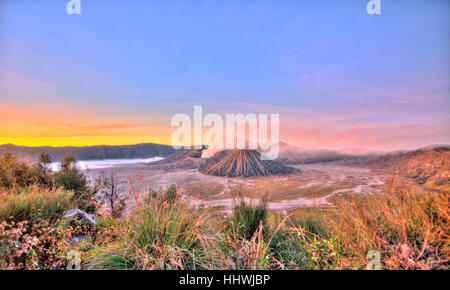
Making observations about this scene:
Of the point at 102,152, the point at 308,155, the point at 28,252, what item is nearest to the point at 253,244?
the point at 28,252

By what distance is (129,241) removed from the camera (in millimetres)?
2086

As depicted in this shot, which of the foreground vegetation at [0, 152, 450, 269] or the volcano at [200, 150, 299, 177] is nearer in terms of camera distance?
the foreground vegetation at [0, 152, 450, 269]

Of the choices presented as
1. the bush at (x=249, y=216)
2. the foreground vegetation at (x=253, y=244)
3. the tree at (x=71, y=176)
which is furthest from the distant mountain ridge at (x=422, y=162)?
the tree at (x=71, y=176)

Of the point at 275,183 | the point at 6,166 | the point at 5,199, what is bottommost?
the point at 275,183

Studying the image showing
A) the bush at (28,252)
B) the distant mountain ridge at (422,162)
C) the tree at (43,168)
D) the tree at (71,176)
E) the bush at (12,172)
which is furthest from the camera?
the tree at (71,176)

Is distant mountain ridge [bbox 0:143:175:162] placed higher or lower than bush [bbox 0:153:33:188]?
higher

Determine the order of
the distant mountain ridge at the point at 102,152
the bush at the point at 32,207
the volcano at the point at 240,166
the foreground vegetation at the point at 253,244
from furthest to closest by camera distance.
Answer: the volcano at the point at 240,166 < the distant mountain ridge at the point at 102,152 < the bush at the point at 32,207 < the foreground vegetation at the point at 253,244

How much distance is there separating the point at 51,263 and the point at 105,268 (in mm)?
944

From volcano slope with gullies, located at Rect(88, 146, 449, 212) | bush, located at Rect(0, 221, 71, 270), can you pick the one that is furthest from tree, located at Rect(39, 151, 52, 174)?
bush, located at Rect(0, 221, 71, 270)

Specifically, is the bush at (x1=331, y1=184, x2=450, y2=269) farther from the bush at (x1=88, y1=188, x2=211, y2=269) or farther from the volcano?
the volcano

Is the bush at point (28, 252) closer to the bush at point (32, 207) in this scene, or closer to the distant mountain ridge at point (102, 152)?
the bush at point (32, 207)

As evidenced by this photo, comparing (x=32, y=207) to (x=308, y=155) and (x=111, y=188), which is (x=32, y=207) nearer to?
Result: (x=111, y=188)
